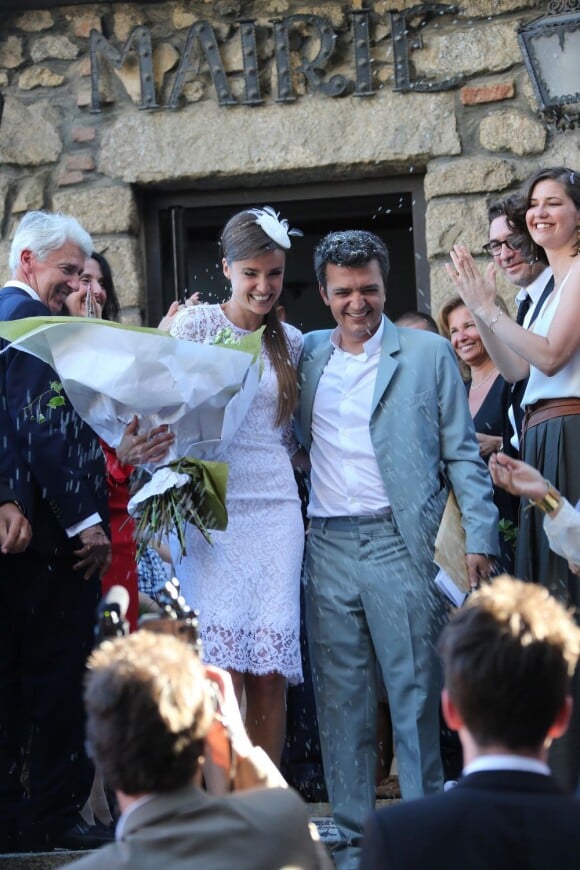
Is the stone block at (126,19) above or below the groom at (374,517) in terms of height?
above

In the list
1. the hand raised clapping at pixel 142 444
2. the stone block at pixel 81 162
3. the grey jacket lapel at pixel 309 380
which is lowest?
the hand raised clapping at pixel 142 444

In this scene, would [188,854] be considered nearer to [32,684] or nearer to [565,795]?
[565,795]

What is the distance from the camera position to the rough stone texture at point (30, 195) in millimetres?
6910

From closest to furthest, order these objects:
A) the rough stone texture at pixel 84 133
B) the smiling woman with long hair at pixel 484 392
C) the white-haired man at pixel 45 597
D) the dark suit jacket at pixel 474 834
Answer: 1. the dark suit jacket at pixel 474 834
2. the white-haired man at pixel 45 597
3. the smiling woman with long hair at pixel 484 392
4. the rough stone texture at pixel 84 133

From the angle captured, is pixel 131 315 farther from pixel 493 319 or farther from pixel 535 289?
pixel 493 319

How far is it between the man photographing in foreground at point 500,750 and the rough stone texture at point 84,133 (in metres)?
4.91

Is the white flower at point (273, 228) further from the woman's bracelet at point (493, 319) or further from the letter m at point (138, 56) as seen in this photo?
the letter m at point (138, 56)

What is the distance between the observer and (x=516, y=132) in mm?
6574

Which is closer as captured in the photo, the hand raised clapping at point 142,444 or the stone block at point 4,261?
the hand raised clapping at point 142,444

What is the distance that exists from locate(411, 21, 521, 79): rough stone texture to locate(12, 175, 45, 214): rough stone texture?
1821 mm

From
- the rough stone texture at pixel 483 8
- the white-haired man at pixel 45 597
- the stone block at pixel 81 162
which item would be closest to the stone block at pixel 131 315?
the stone block at pixel 81 162

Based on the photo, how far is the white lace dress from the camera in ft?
14.5

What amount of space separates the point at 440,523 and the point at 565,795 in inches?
88.7

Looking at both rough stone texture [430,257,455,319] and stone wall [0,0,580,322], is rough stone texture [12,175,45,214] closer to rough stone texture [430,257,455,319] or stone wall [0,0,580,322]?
stone wall [0,0,580,322]
